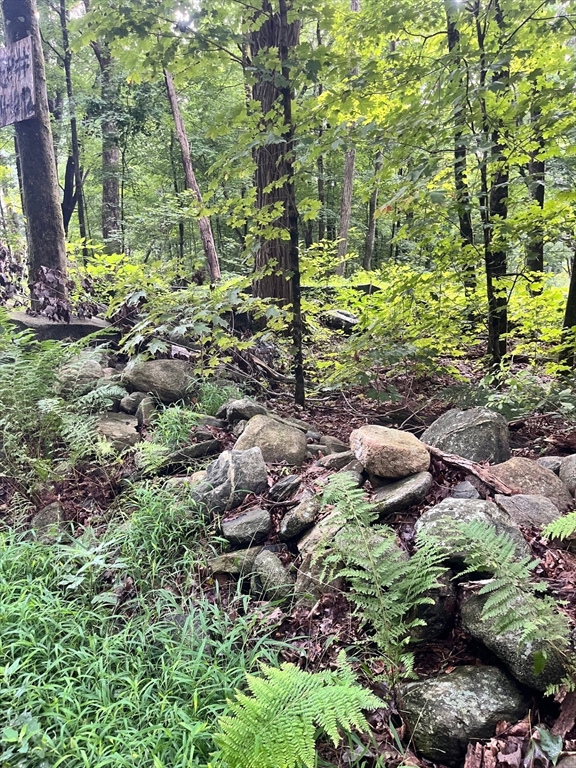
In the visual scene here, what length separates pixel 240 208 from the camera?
13.1ft

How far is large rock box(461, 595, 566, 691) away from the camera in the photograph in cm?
158

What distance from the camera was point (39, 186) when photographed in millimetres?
5930

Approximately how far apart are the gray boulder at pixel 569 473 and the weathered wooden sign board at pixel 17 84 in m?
6.80

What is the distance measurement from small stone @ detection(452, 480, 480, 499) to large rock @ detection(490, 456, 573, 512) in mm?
311

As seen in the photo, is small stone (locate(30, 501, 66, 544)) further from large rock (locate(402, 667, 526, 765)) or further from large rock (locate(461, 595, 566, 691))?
large rock (locate(461, 595, 566, 691))

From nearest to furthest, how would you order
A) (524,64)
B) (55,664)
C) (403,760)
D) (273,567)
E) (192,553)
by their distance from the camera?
1. (403,760)
2. (55,664)
3. (273,567)
4. (192,553)
5. (524,64)

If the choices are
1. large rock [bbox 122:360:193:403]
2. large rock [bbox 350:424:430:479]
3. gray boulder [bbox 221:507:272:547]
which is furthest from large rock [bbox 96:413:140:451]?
large rock [bbox 350:424:430:479]

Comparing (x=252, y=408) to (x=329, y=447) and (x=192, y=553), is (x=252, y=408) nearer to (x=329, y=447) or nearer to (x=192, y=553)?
(x=329, y=447)

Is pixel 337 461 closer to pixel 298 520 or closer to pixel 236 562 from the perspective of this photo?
pixel 298 520

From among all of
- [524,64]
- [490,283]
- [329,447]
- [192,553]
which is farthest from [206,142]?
[192,553]

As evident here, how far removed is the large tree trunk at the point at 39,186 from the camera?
573 cm

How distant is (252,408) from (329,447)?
0.80m

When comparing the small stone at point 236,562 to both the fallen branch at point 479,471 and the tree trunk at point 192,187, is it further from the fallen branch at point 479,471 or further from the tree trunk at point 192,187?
the tree trunk at point 192,187

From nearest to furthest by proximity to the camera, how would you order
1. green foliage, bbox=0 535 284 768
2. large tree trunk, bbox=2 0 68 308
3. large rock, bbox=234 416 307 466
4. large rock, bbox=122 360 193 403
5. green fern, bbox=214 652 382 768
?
1. green fern, bbox=214 652 382 768
2. green foliage, bbox=0 535 284 768
3. large rock, bbox=234 416 307 466
4. large rock, bbox=122 360 193 403
5. large tree trunk, bbox=2 0 68 308
